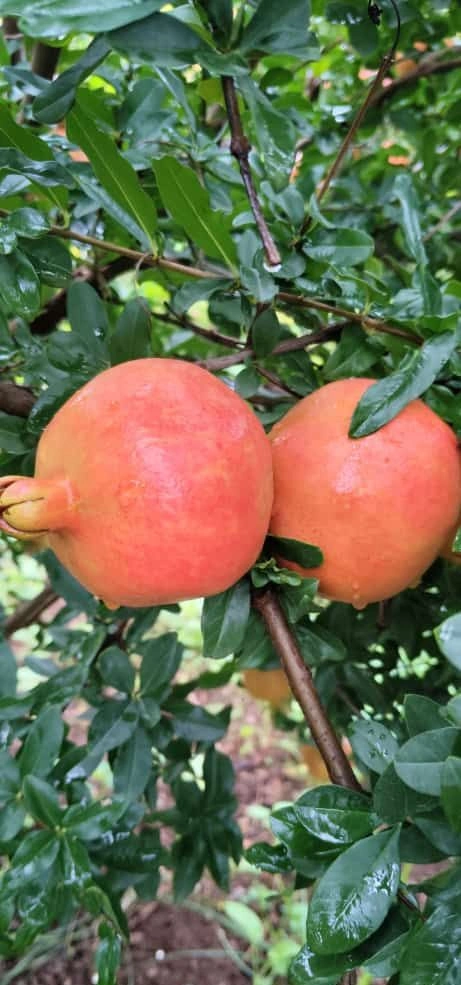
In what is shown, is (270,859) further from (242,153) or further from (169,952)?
(169,952)

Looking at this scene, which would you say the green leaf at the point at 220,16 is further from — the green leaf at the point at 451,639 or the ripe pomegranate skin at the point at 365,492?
the green leaf at the point at 451,639

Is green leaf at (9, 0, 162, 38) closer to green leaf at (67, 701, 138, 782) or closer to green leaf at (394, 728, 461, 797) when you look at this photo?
green leaf at (394, 728, 461, 797)

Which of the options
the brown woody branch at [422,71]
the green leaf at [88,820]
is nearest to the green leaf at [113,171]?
the green leaf at [88,820]

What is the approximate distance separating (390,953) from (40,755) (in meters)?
0.34

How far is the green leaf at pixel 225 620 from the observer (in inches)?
21.5

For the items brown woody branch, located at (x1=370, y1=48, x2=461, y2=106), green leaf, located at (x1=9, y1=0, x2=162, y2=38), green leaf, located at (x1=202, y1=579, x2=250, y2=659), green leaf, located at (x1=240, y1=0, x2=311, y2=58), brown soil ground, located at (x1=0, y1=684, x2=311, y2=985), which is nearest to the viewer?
green leaf, located at (x1=9, y1=0, x2=162, y2=38)

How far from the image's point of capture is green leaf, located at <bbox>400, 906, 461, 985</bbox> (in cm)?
39

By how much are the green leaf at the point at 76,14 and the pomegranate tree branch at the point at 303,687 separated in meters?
0.36

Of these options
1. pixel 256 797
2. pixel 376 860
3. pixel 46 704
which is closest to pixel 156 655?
pixel 46 704

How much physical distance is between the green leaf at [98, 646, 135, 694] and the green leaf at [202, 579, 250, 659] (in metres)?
0.24

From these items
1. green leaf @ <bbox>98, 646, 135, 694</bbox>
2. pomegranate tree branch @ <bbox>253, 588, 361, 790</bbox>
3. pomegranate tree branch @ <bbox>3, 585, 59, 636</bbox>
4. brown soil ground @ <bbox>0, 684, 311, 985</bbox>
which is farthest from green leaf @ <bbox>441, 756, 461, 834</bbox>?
brown soil ground @ <bbox>0, 684, 311, 985</bbox>

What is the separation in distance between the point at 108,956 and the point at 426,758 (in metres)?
0.34

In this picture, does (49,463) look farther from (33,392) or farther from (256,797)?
(256,797)

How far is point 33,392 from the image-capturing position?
0.69 metres
